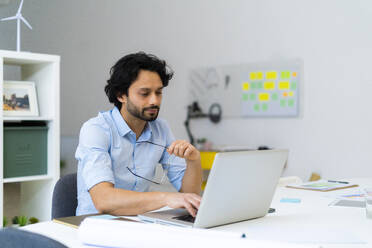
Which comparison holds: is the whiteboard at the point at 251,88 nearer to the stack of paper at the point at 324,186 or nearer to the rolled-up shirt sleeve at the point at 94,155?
the stack of paper at the point at 324,186

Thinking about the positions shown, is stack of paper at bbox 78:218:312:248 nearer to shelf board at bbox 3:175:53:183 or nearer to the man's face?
the man's face

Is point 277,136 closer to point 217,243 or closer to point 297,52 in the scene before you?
point 297,52

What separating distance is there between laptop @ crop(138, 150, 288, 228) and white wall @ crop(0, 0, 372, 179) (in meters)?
2.60

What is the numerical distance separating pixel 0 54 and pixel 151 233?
2.24 m

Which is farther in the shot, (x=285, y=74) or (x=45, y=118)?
(x=285, y=74)

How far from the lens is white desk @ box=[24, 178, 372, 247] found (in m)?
1.10

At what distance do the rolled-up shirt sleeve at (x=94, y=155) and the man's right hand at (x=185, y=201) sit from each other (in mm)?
282

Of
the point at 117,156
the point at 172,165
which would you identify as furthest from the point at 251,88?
the point at 117,156

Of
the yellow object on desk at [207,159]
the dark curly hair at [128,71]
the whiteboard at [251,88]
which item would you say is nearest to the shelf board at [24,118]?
the dark curly hair at [128,71]

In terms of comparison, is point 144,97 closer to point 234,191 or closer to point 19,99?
point 234,191

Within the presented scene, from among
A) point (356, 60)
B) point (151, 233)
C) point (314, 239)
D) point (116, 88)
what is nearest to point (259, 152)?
point (314, 239)

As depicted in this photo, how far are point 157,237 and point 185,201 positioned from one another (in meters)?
0.61

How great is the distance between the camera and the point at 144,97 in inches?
71.0

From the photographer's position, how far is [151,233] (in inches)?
26.2
